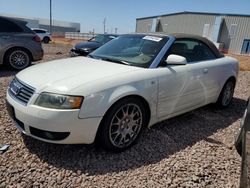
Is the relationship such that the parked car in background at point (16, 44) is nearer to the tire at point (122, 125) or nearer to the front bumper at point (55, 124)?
the front bumper at point (55, 124)

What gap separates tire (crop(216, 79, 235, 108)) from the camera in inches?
187

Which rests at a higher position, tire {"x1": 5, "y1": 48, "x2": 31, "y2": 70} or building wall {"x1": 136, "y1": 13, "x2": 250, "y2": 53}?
building wall {"x1": 136, "y1": 13, "x2": 250, "y2": 53}

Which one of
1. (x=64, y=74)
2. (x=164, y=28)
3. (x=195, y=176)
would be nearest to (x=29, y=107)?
(x=64, y=74)

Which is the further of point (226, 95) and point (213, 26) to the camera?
point (213, 26)

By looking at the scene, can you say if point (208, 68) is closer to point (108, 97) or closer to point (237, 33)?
point (108, 97)

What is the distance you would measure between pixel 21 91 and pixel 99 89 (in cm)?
93

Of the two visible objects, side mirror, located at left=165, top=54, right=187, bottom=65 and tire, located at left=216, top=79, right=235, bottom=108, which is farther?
tire, located at left=216, top=79, right=235, bottom=108

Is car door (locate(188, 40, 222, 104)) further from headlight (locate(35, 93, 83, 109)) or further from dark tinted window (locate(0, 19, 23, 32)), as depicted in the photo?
dark tinted window (locate(0, 19, 23, 32))

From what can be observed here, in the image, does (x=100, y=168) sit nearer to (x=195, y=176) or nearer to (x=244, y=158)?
(x=195, y=176)

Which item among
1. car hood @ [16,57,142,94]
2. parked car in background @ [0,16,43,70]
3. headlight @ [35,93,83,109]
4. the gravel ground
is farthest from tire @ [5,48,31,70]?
headlight @ [35,93,83,109]

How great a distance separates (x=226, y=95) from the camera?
4.91m

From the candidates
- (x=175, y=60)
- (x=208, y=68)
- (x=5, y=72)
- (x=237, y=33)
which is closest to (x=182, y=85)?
(x=175, y=60)

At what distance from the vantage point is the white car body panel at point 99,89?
2.57 meters

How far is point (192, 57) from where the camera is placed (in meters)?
4.04
